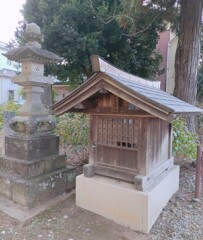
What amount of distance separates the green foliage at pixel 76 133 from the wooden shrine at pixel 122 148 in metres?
1.55

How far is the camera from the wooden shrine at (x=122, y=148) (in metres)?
Answer: 2.76

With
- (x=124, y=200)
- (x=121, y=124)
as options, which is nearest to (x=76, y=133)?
(x=121, y=124)

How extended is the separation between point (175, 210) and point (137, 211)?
89cm

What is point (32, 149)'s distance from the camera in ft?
11.9

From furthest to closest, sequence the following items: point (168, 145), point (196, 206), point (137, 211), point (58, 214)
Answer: point (168, 145)
point (196, 206)
point (58, 214)
point (137, 211)

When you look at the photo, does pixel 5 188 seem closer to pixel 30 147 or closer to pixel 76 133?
pixel 30 147

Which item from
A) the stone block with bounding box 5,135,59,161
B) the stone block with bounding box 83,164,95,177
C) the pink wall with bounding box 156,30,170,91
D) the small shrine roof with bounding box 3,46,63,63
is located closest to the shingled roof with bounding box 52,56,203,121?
the stone block with bounding box 5,135,59,161

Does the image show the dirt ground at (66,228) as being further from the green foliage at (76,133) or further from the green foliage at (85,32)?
the green foliage at (85,32)

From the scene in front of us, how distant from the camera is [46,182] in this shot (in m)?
3.65

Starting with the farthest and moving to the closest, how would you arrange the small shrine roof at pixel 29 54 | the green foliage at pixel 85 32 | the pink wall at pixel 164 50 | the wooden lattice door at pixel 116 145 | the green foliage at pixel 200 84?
the pink wall at pixel 164 50, the green foliage at pixel 200 84, the green foliage at pixel 85 32, the small shrine roof at pixel 29 54, the wooden lattice door at pixel 116 145

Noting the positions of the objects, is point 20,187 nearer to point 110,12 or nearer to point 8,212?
point 8,212

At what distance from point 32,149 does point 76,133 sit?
156cm

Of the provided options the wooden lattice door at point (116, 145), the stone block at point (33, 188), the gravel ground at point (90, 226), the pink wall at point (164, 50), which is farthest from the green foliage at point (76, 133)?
the pink wall at point (164, 50)

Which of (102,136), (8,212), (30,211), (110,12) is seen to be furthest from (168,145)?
(110,12)
